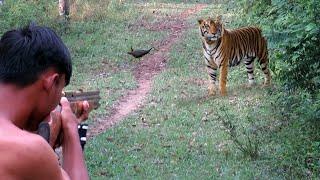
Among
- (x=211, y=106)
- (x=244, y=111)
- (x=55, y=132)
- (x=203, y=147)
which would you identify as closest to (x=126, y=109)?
(x=211, y=106)

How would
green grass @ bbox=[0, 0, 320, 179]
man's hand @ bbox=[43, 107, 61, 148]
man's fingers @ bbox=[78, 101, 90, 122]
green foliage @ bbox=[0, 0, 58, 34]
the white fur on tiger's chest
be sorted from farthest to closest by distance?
green foliage @ bbox=[0, 0, 58, 34]
the white fur on tiger's chest
green grass @ bbox=[0, 0, 320, 179]
man's fingers @ bbox=[78, 101, 90, 122]
man's hand @ bbox=[43, 107, 61, 148]

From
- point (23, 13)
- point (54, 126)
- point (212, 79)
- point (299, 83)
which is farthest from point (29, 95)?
point (23, 13)

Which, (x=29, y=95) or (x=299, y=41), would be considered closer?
(x=29, y=95)

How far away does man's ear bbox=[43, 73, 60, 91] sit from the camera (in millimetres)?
1979

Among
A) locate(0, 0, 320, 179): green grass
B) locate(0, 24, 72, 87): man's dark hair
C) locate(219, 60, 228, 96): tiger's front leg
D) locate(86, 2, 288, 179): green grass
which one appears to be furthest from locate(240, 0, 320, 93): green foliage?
locate(0, 24, 72, 87): man's dark hair

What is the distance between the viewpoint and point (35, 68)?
1.97m

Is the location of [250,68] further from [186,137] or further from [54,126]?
[54,126]

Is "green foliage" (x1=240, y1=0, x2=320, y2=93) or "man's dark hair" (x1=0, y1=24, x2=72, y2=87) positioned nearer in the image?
"man's dark hair" (x1=0, y1=24, x2=72, y2=87)

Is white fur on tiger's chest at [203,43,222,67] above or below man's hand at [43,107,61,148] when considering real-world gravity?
below

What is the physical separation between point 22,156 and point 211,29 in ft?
29.1

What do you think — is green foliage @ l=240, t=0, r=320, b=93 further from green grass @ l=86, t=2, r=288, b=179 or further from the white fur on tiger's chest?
the white fur on tiger's chest

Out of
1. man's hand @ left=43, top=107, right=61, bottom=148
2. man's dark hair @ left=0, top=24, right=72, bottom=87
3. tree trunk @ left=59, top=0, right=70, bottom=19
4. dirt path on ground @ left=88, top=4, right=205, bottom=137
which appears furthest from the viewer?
tree trunk @ left=59, top=0, right=70, bottom=19

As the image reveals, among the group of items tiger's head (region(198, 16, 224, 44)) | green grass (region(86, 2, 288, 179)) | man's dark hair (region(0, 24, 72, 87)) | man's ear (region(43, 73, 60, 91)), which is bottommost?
green grass (region(86, 2, 288, 179))

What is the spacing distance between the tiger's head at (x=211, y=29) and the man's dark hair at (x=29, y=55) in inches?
335
